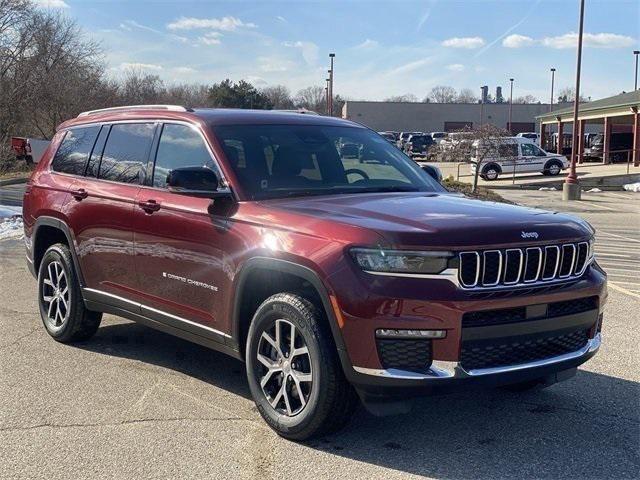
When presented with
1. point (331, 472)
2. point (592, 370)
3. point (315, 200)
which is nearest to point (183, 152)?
point (315, 200)

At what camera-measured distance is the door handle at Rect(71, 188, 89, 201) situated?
5758mm

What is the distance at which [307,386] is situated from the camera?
395cm

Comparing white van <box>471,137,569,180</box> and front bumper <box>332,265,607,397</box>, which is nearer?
front bumper <box>332,265,607,397</box>

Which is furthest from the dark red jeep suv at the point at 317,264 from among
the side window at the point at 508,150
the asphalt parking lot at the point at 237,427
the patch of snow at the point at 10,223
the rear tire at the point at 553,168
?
the rear tire at the point at 553,168

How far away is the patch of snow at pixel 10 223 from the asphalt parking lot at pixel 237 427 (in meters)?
7.46

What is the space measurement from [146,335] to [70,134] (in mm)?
1980

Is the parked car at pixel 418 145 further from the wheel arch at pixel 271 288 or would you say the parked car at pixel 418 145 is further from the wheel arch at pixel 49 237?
the wheel arch at pixel 271 288

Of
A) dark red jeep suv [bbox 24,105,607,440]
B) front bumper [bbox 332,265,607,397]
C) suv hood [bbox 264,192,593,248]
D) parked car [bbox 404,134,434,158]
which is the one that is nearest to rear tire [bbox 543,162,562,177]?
parked car [bbox 404,134,434,158]

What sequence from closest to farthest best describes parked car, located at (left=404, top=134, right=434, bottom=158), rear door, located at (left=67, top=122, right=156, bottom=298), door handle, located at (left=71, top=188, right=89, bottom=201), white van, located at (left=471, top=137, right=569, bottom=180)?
1. rear door, located at (left=67, top=122, right=156, bottom=298)
2. door handle, located at (left=71, top=188, right=89, bottom=201)
3. white van, located at (left=471, top=137, right=569, bottom=180)
4. parked car, located at (left=404, top=134, right=434, bottom=158)

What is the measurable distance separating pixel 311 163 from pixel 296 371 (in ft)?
5.36

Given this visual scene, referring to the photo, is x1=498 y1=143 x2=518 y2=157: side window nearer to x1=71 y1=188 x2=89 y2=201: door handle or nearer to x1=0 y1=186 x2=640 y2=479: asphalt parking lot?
x1=0 y1=186 x2=640 y2=479: asphalt parking lot

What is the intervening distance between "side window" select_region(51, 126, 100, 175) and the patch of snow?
6.52m

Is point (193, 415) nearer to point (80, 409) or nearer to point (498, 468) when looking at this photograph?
point (80, 409)

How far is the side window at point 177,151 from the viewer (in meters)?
4.86
